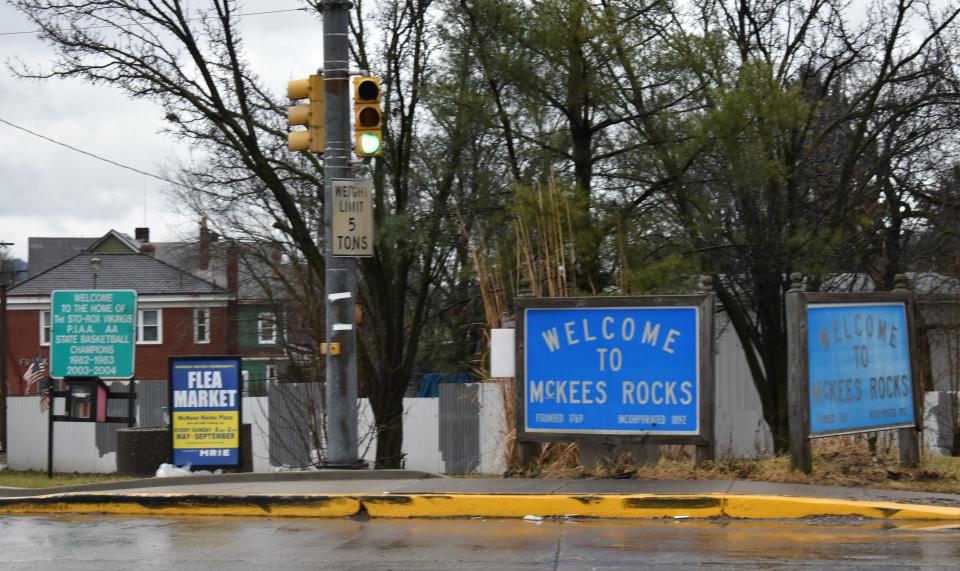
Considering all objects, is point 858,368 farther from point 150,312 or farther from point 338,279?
point 150,312

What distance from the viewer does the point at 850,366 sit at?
1023cm

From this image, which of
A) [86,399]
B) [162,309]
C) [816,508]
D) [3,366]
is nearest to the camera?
[816,508]

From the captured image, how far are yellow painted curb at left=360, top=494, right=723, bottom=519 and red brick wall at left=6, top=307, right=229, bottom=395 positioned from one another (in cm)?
4226

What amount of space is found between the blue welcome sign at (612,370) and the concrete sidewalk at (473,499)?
2.16 feet

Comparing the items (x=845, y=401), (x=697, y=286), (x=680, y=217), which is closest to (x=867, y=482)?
(x=845, y=401)

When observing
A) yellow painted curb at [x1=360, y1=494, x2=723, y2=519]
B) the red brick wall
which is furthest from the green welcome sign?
the red brick wall

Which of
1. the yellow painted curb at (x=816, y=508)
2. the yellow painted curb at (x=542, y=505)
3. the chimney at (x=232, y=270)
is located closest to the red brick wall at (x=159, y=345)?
the chimney at (x=232, y=270)

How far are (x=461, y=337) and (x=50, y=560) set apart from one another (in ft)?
73.8

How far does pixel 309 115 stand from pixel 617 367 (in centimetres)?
435

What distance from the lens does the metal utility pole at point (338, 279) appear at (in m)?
11.5

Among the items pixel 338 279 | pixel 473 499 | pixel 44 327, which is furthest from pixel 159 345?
pixel 473 499

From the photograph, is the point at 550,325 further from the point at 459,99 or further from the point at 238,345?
the point at 238,345

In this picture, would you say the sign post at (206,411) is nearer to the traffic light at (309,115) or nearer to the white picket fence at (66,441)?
the traffic light at (309,115)

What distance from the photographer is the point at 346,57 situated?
38.9 ft
